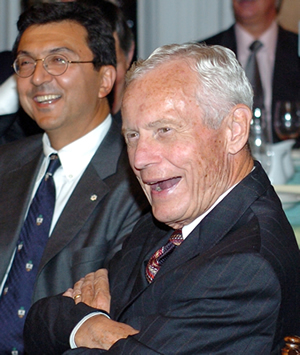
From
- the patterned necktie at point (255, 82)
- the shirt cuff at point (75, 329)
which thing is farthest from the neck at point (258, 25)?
the shirt cuff at point (75, 329)

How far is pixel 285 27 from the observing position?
4.52m

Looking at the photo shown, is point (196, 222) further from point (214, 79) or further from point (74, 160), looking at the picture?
point (74, 160)

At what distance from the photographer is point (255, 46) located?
4562mm

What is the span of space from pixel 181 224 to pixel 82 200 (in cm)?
73

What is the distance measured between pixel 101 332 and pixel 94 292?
0.99 feet

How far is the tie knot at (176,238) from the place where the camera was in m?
1.64

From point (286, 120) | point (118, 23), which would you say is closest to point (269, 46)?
point (286, 120)

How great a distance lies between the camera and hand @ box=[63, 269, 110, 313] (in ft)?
5.69

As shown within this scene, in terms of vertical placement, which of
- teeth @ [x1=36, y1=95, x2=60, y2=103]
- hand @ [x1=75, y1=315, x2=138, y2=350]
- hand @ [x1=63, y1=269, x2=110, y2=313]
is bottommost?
hand @ [x1=63, y1=269, x2=110, y2=313]

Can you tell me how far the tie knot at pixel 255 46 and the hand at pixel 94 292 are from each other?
3100 millimetres

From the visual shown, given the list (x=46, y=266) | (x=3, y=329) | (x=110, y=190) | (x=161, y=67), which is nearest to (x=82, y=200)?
(x=110, y=190)

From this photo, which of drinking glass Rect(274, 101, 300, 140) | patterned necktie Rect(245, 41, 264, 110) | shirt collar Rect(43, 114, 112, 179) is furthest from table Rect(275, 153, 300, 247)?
shirt collar Rect(43, 114, 112, 179)

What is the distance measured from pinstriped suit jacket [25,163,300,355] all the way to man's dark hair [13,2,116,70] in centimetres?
120

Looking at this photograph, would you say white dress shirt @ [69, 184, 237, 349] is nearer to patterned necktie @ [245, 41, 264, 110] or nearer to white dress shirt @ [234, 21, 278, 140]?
patterned necktie @ [245, 41, 264, 110]
